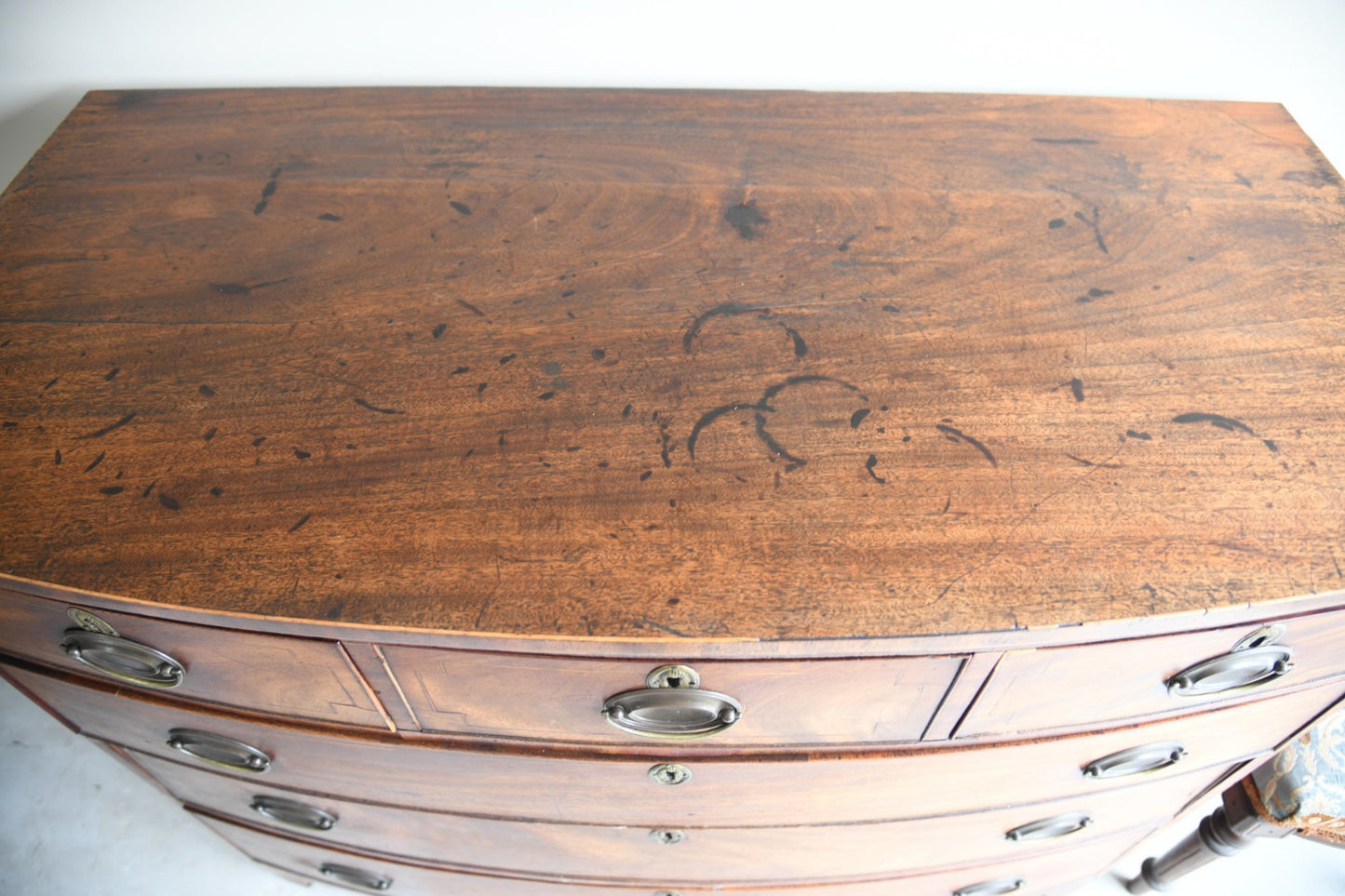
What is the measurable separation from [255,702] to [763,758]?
41 centimetres

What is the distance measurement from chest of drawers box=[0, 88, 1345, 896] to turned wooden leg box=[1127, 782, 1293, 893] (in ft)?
0.41

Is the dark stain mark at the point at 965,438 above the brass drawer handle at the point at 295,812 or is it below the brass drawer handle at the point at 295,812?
above

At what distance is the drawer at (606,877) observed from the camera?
3.02 ft

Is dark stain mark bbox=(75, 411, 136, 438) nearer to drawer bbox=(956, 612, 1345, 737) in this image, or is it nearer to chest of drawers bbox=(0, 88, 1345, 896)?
chest of drawers bbox=(0, 88, 1345, 896)

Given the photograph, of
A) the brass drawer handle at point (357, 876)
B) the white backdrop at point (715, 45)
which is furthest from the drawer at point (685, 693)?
the white backdrop at point (715, 45)

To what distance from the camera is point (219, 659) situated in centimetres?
59

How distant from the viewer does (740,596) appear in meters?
0.50

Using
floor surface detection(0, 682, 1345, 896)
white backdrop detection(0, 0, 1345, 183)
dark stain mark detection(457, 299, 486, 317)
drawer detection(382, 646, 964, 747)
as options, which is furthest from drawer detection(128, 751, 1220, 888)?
white backdrop detection(0, 0, 1345, 183)

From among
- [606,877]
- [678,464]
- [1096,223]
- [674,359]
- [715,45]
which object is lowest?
[606,877]

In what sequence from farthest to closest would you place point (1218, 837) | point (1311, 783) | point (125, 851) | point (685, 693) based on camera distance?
point (125, 851)
point (1218, 837)
point (1311, 783)
point (685, 693)

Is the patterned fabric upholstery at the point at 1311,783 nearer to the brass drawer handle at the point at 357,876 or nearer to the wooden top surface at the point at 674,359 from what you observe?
the wooden top surface at the point at 674,359

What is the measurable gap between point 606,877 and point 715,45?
95 centimetres

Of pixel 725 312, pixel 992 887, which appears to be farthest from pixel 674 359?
pixel 992 887

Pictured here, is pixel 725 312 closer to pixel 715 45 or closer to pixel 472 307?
pixel 472 307
